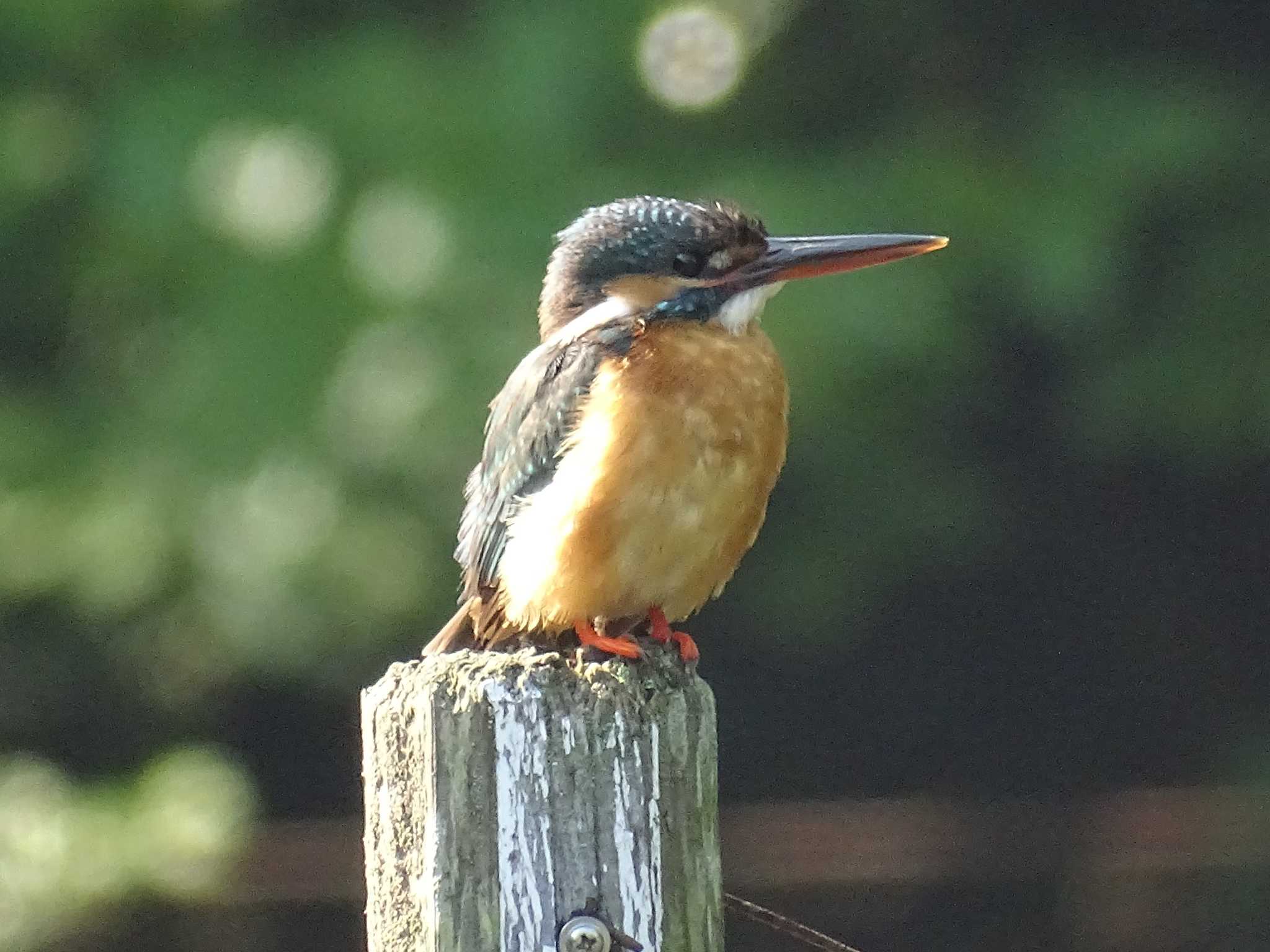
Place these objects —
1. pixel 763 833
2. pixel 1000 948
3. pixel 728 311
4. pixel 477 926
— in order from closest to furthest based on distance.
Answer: pixel 477 926 < pixel 728 311 < pixel 763 833 < pixel 1000 948

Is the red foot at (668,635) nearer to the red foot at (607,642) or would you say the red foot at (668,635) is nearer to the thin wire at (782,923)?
the red foot at (607,642)

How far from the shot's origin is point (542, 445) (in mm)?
3104

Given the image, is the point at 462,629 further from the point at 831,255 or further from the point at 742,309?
the point at 831,255

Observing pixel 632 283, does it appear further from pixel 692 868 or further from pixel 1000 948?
pixel 1000 948

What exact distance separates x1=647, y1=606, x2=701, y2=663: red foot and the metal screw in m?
1.09

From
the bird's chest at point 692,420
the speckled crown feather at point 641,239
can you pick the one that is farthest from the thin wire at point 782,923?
the speckled crown feather at point 641,239

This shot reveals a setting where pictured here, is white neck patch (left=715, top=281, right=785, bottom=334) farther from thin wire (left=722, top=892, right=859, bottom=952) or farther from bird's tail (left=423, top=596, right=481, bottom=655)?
thin wire (left=722, top=892, right=859, bottom=952)

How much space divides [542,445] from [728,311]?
1.28 feet

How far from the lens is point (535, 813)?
6.10 feet

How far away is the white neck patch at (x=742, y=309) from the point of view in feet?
10.6

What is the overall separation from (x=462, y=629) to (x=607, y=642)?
563mm

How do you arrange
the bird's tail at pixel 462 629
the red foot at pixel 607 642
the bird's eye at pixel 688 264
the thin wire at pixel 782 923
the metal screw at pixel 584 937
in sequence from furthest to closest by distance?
1. the bird's eye at pixel 688 264
2. the bird's tail at pixel 462 629
3. the red foot at pixel 607 642
4. the thin wire at pixel 782 923
5. the metal screw at pixel 584 937

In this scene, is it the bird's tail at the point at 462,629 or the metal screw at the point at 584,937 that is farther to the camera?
the bird's tail at the point at 462,629

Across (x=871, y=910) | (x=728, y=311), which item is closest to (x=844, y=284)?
(x=728, y=311)
